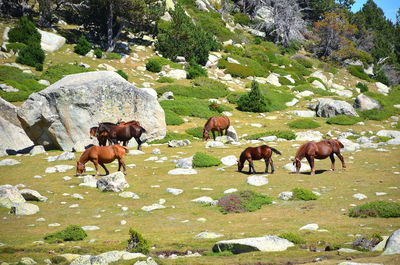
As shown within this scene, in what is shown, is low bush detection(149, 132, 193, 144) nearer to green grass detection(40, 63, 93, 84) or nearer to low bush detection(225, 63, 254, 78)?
green grass detection(40, 63, 93, 84)

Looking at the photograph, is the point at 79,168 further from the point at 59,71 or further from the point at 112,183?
the point at 59,71

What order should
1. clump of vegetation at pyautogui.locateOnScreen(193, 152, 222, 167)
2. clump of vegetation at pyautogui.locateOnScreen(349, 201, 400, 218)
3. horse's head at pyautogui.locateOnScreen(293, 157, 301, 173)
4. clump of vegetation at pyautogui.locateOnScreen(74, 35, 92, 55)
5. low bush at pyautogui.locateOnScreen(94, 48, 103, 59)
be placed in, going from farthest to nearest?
clump of vegetation at pyautogui.locateOnScreen(74, 35, 92, 55)
low bush at pyautogui.locateOnScreen(94, 48, 103, 59)
clump of vegetation at pyautogui.locateOnScreen(193, 152, 222, 167)
horse's head at pyautogui.locateOnScreen(293, 157, 301, 173)
clump of vegetation at pyautogui.locateOnScreen(349, 201, 400, 218)

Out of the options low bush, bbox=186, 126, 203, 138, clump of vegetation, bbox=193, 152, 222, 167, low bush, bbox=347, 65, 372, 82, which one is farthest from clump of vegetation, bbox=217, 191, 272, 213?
low bush, bbox=347, 65, 372, 82

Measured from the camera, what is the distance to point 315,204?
37.4ft

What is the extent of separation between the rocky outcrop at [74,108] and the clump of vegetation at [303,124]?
42.3ft

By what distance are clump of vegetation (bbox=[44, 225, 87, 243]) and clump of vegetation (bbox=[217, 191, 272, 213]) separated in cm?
415

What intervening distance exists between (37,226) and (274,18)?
7076 cm

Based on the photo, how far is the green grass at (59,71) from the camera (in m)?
34.9

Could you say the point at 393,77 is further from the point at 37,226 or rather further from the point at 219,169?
the point at 37,226

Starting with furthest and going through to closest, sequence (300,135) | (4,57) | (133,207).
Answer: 1. (4,57)
2. (300,135)
3. (133,207)

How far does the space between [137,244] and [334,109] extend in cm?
2970

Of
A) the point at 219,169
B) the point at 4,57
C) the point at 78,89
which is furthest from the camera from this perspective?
the point at 4,57

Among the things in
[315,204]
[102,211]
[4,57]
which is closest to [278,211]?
[315,204]

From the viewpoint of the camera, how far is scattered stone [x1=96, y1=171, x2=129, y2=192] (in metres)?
13.4
